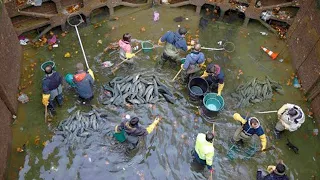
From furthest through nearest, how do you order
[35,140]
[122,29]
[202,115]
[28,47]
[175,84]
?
[122,29], [28,47], [175,84], [202,115], [35,140]

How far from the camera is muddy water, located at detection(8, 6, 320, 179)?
9086 mm

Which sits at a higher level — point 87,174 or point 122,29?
point 122,29

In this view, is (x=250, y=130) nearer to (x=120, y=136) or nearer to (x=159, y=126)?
(x=159, y=126)

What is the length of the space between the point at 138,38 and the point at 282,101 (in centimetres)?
559

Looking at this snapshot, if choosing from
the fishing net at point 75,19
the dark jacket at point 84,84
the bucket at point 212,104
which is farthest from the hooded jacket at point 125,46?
the bucket at point 212,104

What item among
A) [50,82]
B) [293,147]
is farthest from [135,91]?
[293,147]

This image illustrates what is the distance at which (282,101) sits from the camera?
35.7 feet

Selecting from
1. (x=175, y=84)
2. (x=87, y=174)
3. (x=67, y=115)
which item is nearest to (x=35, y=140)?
(x=67, y=115)

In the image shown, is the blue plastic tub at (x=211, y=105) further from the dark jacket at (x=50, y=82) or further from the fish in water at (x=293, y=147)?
the dark jacket at (x=50, y=82)

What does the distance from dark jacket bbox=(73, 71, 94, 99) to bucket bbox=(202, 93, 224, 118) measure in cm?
352

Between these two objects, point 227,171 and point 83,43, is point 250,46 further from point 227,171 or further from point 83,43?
point 83,43

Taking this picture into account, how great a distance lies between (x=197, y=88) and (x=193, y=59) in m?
1.06

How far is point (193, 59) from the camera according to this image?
1034 cm

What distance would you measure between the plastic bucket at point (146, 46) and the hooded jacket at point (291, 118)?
4997 millimetres
